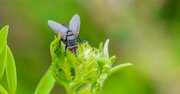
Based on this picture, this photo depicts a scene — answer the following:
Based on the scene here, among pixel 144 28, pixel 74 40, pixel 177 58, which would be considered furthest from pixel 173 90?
pixel 74 40

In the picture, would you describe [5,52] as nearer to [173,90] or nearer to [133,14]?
[173,90]

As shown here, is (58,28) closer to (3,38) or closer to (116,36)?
(3,38)

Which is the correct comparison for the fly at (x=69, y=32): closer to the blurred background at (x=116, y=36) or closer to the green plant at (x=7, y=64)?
the green plant at (x=7, y=64)

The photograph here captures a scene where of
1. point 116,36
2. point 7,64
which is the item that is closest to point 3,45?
point 7,64

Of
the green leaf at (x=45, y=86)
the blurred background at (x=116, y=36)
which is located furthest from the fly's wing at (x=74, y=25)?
the blurred background at (x=116, y=36)

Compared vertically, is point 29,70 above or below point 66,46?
below

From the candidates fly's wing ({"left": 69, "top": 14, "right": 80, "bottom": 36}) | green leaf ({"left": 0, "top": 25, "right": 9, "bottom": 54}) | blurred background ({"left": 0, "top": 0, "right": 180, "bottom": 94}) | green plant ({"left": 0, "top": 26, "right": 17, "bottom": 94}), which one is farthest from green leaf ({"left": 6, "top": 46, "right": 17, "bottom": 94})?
blurred background ({"left": 0, "top": 0, "right": 180, "bottom": 94})

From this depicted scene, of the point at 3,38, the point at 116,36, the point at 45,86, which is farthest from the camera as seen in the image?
the point at 116,36
